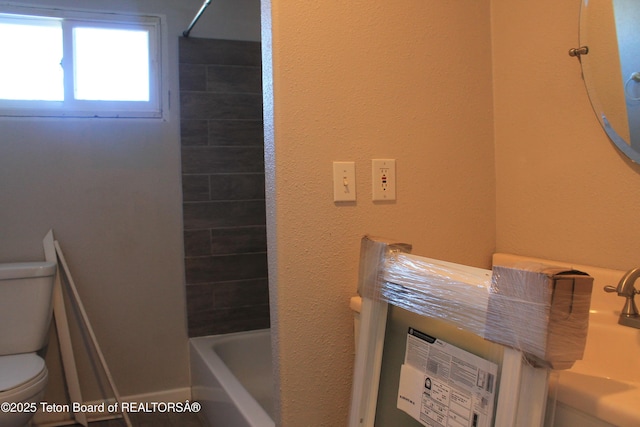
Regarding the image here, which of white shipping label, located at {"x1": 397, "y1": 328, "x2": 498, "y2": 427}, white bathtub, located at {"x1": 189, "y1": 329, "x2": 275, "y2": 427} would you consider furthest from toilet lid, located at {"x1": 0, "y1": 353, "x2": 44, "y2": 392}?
white shipping label, located at {"x1": 397, "y1": 328, "x2": 498, "y2": 427}

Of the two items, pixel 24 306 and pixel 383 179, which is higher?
pixel 383 179

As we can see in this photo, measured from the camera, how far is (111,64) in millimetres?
2713

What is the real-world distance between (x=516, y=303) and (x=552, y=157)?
75 centimetres

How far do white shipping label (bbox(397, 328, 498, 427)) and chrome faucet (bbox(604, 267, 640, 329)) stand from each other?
396 mm

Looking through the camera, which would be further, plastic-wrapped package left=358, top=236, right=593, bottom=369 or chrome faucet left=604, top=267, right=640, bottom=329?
chrome faucet left=604, top=267, right=640, bottom=329

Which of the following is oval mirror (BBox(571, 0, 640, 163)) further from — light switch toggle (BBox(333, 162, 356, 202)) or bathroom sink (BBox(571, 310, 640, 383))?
light switch toggle (BBox(333, 162, 356, 202))

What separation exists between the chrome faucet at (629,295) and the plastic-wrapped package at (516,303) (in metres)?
0.35

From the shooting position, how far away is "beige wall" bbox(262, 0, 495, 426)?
1331 mm

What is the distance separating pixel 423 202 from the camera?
1479 millimetres

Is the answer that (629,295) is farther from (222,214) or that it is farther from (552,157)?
(222,214)

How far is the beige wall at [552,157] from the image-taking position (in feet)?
4.09

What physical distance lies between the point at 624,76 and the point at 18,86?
262 cm

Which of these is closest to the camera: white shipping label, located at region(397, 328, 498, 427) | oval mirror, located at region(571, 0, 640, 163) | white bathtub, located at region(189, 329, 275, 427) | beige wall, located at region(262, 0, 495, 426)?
white shipping label, located at region(397, 328, 498, 427)

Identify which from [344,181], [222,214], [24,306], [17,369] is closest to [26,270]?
[24,306]
